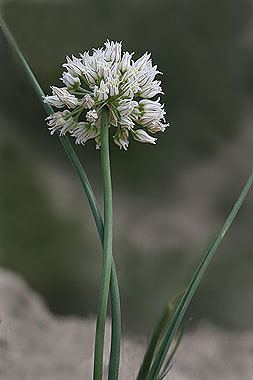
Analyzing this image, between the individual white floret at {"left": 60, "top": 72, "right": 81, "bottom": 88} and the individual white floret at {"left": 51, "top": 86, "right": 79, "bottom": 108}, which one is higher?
the individual white floret at {"left": 60, "top": 72, "right": 81, "bottom": 88}

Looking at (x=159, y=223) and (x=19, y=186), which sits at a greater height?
(x=19, y=186)

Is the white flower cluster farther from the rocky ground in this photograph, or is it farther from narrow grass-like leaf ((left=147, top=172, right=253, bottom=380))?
the rocky ground

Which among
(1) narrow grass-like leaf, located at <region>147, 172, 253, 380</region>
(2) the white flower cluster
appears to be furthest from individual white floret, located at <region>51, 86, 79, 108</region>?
(1) narrow grass-like leaf, located at <region>147, 172, 253, 380</region>

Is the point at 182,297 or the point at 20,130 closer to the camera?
the point at 182,297

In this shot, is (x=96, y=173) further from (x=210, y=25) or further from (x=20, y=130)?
(x=210, y=25)

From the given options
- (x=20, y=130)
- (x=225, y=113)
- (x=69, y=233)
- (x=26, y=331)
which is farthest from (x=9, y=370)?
(x=225, y=113)

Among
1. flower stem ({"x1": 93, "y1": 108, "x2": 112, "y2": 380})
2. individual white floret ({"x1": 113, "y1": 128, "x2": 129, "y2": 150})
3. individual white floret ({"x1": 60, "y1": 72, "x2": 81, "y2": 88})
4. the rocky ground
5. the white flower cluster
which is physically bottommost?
the rocky ground

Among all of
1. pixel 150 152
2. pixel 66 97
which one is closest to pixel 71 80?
pixel 66 97
